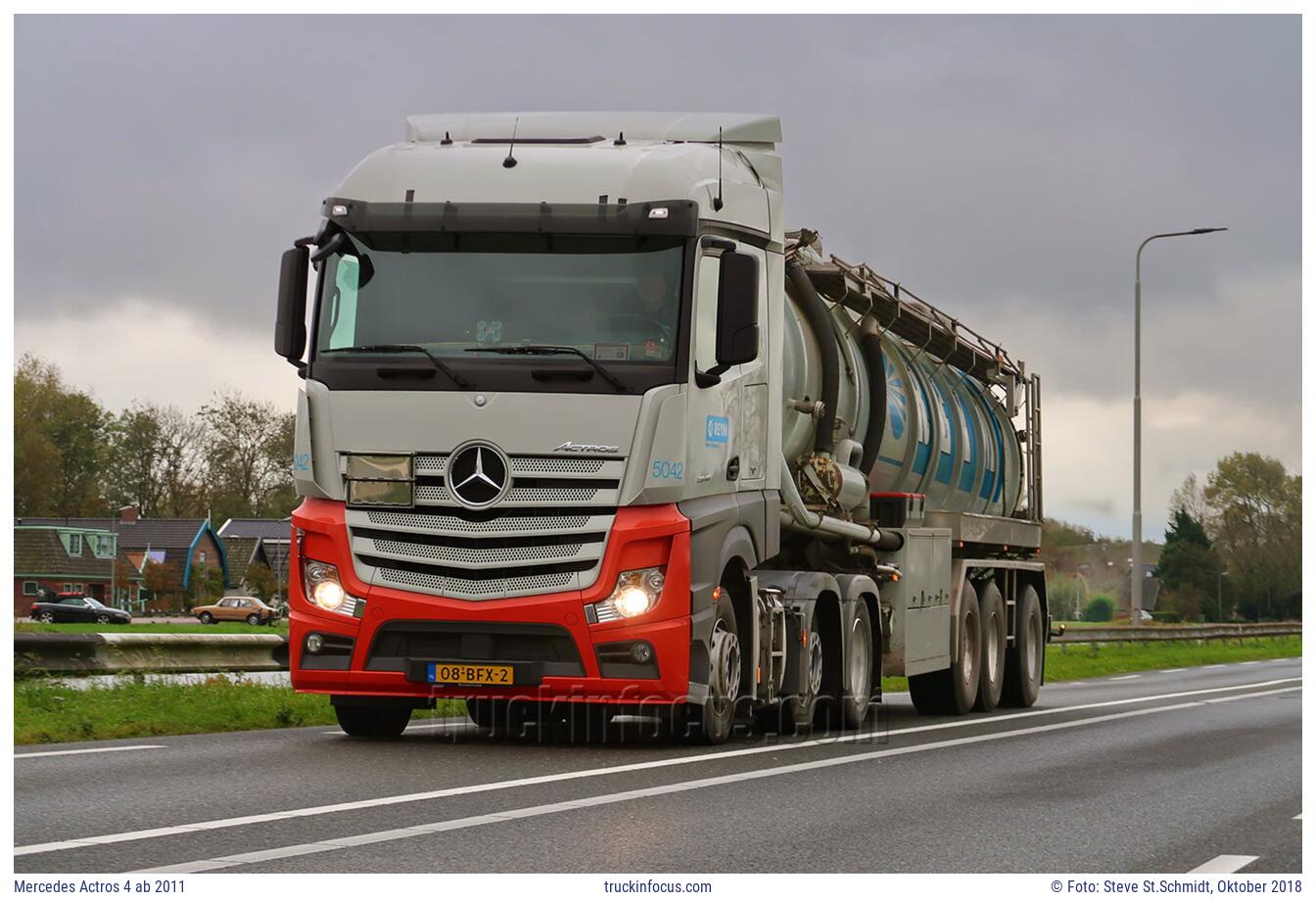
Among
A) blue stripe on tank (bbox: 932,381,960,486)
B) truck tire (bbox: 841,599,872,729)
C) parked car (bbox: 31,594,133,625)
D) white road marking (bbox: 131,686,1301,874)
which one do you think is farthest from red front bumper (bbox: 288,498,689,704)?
parked car (bbox: 31,594,133,625)

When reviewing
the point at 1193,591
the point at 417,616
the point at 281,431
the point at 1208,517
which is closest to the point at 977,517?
the point at 417,616

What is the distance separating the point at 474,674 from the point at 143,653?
6126 mm

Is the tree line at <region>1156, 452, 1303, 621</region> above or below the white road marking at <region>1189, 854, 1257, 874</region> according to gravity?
above

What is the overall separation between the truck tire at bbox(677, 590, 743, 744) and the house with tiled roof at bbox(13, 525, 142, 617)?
285 ft

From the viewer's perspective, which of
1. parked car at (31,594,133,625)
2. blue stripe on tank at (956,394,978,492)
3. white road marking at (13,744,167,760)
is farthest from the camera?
parked car at (31,594,133,625)

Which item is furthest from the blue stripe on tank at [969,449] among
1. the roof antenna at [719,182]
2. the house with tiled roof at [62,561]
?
the house with tiled roof at [62,561]

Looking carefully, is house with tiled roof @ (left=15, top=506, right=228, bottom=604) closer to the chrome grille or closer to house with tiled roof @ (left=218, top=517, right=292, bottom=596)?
house with tiled roof @ (left=218, top=517, right=292, bottom=596)

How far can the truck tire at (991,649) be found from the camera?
20469 millimetres

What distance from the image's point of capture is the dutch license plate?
12477mm

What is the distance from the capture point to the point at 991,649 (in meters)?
20.7

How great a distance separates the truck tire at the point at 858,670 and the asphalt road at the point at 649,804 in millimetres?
337
